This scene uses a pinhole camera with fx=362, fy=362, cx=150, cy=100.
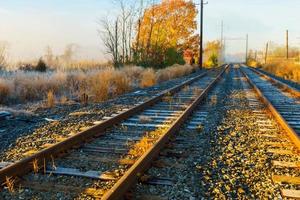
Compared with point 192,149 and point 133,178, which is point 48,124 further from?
point 133,178

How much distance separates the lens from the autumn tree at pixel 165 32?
1308 inches

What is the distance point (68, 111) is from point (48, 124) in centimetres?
201

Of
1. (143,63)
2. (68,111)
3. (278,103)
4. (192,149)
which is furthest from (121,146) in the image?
(143,63)

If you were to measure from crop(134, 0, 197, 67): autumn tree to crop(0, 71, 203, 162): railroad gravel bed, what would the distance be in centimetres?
2024

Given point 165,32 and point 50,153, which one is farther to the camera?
point 165,32

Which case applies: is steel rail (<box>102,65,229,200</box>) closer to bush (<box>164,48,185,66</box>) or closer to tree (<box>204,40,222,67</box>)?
bush (<box>164,48,185,66</box>)

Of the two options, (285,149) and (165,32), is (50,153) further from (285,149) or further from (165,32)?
(165,32)

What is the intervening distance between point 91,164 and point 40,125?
3.23 metres

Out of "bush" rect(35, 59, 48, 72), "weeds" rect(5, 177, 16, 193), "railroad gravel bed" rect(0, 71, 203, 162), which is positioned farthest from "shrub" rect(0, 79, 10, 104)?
"bush" rect(35, 59, 48, 72)

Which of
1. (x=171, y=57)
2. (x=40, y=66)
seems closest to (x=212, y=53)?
(x=171, y=57)

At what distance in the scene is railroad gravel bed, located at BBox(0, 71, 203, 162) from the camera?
19.1ft

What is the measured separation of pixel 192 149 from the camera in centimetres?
580

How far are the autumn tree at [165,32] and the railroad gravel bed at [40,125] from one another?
2024cm

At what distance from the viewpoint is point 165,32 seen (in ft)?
120
